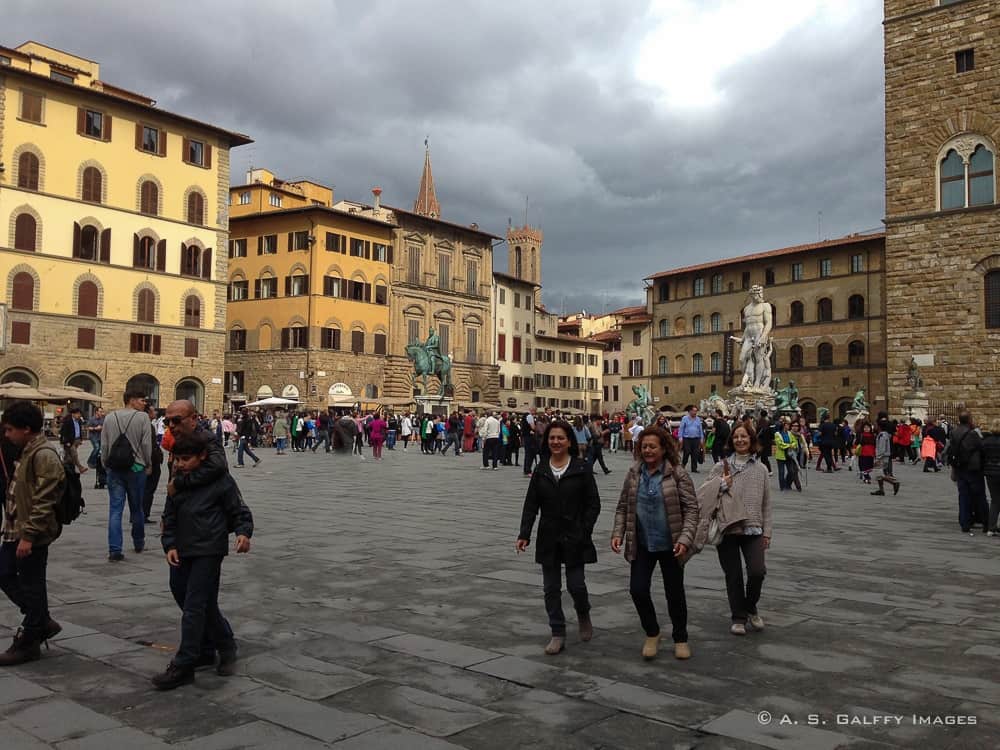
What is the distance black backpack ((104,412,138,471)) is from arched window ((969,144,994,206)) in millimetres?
30796

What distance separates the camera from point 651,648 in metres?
5.05

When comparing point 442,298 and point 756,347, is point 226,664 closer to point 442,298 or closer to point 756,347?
point 756,347

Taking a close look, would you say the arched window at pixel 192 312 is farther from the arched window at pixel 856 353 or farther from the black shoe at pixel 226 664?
the black shoe at pixel 226 664

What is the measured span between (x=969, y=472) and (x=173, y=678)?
954 cm

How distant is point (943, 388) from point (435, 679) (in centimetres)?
3092

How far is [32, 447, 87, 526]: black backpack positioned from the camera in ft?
16.8

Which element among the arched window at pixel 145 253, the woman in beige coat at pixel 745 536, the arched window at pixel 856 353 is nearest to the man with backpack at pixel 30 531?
the woman in beige coat at pixel 745 536

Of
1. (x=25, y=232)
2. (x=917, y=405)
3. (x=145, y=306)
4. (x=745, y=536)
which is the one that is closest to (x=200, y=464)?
(x=745, y=536)

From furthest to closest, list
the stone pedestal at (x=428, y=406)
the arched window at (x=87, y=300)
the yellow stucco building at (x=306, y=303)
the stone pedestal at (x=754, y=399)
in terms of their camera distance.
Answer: the yellow stucco building at (x=306, y=303)
the stone pedestal at (x=428, y=406)
the arched window at (x=87, y=300)
the stone pedestal at (x=754, y=399)

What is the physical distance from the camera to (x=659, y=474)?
5207 millimetres

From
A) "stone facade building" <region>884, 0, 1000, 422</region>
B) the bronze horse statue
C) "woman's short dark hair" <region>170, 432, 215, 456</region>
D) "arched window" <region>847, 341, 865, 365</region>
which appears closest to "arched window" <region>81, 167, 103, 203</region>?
the bronze horse statue

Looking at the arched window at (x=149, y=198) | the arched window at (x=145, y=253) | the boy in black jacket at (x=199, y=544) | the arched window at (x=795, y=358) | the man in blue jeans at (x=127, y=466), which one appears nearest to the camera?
the boy in black jacket at (x=199, y=544)

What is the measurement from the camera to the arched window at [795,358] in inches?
2295

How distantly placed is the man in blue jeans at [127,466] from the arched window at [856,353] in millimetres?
52591
